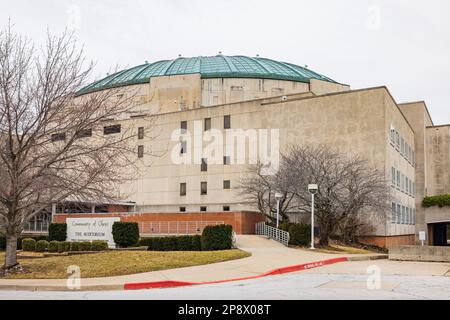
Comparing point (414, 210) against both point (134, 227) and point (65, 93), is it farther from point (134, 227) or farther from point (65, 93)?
point (65, 93)

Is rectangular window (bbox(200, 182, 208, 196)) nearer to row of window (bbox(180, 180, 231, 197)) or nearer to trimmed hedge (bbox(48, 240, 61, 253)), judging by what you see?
row of window (bbox(180, 180, 231, 197))

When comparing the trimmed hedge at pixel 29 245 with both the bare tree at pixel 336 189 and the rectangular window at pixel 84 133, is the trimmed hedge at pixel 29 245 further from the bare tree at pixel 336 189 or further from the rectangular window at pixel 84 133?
the bare tree at pixel 336 189

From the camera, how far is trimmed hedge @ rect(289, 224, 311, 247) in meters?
30.6

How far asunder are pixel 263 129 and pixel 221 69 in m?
20.5

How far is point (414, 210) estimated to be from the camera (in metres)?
59.2

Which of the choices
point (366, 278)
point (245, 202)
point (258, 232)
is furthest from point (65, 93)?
point (245, 202)

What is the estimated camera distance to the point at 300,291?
42.4 ft

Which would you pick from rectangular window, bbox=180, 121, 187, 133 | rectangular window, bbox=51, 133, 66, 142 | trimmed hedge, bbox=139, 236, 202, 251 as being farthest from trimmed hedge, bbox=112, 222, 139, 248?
rectangular window, bbox=180, 121, 187, 133

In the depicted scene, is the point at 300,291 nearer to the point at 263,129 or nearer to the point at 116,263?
the point at 116,263

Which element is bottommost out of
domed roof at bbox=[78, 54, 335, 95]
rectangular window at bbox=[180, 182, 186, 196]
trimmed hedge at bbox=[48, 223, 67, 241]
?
trimmed hedge at bbox=[48, 223, 67, 241]

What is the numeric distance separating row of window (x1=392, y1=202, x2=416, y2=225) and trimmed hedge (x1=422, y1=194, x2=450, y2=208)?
1.56 meters

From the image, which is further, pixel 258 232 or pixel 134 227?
pixel 258 232
